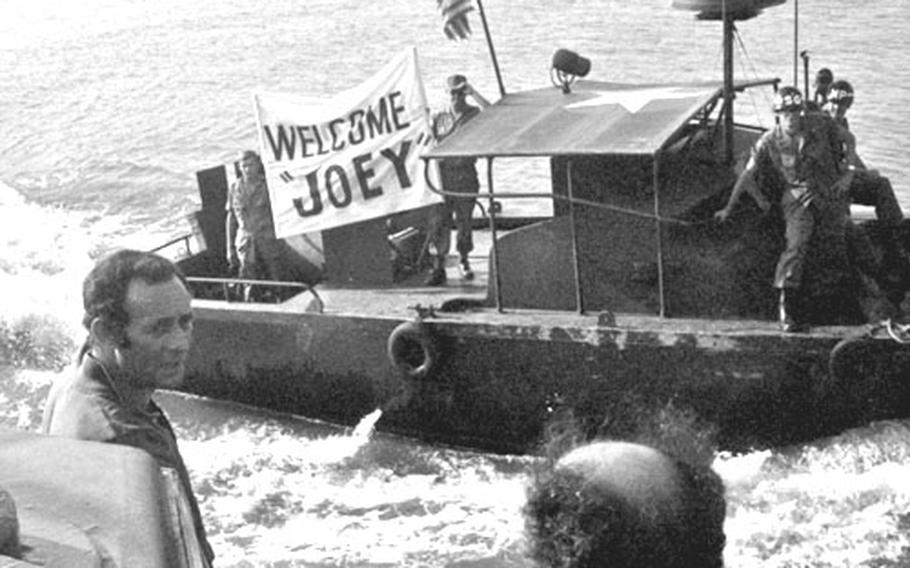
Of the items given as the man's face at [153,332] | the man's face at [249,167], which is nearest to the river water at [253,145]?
the man's face at [153,332]

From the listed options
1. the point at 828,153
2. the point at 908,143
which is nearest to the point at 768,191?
the point at 828,153

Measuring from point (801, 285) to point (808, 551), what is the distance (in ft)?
6.23

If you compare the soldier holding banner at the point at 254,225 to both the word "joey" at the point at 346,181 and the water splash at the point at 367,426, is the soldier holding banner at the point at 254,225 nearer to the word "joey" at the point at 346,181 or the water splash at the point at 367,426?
the word "joey" at the point at 346,181

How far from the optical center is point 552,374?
38.7 feet

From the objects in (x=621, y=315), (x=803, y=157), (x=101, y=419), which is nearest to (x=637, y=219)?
(x=621, y=315)

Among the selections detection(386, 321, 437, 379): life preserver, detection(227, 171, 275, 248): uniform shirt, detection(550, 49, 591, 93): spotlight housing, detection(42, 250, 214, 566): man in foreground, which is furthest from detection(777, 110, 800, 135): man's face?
detection(42, 250, 214, 566): man in foreground

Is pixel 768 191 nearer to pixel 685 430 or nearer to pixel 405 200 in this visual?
pixel 405 200

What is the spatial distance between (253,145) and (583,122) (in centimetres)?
1521

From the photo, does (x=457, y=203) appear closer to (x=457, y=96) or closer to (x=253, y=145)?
(x=457, y=96)

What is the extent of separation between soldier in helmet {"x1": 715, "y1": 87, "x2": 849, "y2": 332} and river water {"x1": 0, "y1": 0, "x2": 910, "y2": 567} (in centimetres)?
127

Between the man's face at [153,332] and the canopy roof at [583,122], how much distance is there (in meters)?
6.90

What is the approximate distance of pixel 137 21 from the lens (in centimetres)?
3759

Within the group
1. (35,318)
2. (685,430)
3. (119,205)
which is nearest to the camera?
(685,430)

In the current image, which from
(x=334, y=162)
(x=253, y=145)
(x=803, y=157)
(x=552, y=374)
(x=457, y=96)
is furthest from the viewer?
(x=253, y=145)
